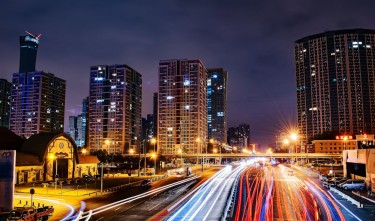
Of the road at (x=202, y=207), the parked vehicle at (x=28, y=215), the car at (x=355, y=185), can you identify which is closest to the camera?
the parked vehicle at (x=28, y=215)

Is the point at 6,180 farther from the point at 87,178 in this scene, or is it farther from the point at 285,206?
the point at 87,178

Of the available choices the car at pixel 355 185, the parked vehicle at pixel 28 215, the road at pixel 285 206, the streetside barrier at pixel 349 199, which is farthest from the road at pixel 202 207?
the car at pixel 355 185

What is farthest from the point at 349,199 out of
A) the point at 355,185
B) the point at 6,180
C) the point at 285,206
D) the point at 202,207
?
the point at 6,180

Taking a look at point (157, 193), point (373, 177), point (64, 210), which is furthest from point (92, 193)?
point (373, 177)

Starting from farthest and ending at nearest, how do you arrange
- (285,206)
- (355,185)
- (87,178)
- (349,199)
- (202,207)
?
(87,178), (355,185), (349,199), (285,206), (202,207)

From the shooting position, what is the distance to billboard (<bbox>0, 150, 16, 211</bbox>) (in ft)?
108

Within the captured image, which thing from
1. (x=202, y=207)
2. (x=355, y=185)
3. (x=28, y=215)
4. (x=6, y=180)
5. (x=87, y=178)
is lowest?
(x=87, y=178)

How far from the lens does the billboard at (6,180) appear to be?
1299 inches

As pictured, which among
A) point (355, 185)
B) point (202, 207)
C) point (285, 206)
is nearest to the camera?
point (202, 207)

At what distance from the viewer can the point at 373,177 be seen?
54969 millimetres

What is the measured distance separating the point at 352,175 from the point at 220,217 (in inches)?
1909

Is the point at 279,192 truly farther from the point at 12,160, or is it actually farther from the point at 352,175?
the point at 12,160

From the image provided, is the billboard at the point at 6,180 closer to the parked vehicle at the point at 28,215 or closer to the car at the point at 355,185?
the parked vehicle at the point at 28,215

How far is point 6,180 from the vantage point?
3316cm
